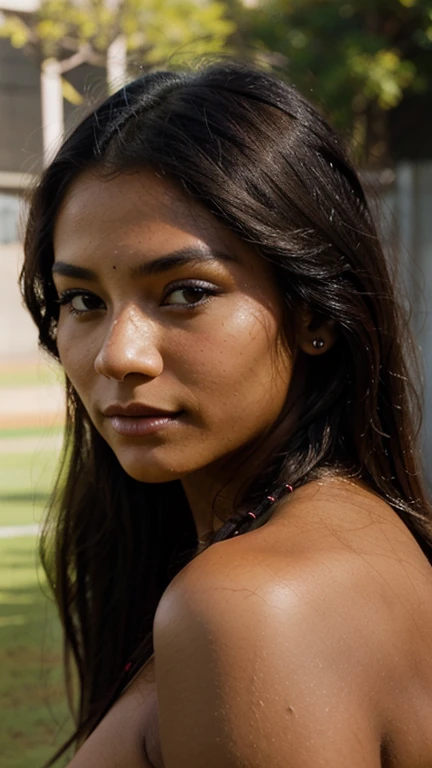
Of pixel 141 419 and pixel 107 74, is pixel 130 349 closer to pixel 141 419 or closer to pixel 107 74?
pixel 141 419

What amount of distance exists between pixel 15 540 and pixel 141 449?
17.6 feet

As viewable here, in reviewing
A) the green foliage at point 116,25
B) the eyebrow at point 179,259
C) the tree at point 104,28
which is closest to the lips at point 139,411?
the eyebrow at point 179,259

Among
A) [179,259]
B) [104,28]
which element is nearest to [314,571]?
[179,259]

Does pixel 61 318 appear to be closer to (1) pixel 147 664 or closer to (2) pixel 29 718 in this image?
(1) pixel 147 664

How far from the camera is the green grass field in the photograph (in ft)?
13.1

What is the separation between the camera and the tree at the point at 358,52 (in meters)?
12.3

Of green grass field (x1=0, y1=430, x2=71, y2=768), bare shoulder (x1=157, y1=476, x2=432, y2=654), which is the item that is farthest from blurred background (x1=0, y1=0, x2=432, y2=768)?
bare shoulder (x1=157, y1=476, x2=432, y2=654)

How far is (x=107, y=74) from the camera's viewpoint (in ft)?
18.1

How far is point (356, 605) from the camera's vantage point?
1.50m

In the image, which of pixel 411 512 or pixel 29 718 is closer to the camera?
pixel 411 512

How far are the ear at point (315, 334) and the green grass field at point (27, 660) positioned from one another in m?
1.24

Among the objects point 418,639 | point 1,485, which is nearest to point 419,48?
point 1,485

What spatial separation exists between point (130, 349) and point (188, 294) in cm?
13

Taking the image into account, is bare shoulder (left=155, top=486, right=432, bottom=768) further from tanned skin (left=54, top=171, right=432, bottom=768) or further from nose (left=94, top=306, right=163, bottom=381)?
nose (left=94, top=306, right=163, bottom=381)
